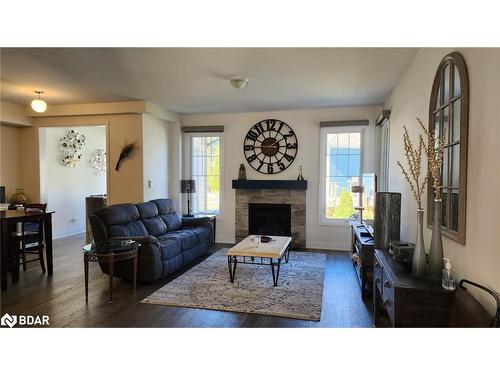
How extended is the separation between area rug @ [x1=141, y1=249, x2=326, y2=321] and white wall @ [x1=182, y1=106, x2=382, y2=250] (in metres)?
1.29

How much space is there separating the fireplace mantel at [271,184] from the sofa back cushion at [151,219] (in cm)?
168

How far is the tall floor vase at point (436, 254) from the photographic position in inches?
73.1

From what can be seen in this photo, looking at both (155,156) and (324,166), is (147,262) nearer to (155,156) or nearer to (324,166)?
(155,156)

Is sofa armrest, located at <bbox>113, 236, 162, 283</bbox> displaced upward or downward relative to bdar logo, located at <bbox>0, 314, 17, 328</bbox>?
upward

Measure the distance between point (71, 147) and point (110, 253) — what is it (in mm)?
4799

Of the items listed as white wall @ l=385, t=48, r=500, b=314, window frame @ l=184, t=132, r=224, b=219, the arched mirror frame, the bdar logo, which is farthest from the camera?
window frame @ l=184, t=132, r=224, b=219

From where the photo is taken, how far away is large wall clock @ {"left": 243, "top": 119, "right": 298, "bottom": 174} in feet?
19.0

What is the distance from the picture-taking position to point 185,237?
14.7 feet

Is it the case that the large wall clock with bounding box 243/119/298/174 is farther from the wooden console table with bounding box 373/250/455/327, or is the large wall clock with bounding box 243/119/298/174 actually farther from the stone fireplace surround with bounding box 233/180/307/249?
the wooden console table with bounding box 373/250/455/327

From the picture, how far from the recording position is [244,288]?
A: 3533 millimetres

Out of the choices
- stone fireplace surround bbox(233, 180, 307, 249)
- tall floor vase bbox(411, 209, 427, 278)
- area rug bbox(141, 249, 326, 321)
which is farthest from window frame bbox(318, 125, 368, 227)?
tall floor vase bbox(411, 209, 427, 278)
